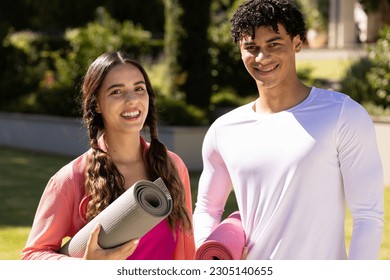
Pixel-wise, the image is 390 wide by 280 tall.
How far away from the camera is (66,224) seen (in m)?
3.07

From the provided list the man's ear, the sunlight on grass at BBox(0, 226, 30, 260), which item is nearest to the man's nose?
the man's ear

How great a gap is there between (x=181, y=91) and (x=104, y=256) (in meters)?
12.5

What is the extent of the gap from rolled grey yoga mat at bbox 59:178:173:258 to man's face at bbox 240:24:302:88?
655 millimetres

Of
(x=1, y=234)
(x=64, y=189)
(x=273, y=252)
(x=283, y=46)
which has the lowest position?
(x=1, y=234)

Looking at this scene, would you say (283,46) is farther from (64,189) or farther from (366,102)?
(366,102)

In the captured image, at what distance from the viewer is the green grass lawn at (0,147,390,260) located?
8357 mm

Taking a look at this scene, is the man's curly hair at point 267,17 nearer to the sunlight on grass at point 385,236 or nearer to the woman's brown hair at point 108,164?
the woman's brown hair at point 108,164

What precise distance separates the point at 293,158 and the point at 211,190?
47 centimetres

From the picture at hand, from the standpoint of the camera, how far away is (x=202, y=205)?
335 cm

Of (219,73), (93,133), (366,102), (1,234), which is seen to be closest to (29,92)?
(219,73)

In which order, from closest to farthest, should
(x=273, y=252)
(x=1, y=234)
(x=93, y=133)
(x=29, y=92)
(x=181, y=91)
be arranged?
(x=273, y=252) < (x=93, y=133) < (x=1, y=234) < (x=181, y=91) < (x=29, y=92)

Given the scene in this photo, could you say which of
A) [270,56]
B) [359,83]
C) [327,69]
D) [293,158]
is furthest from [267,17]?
[327,69]

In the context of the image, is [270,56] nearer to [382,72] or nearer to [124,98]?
[124,98]

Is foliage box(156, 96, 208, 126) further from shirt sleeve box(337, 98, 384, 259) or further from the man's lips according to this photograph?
shirt sleeve box(337, 98, 384, 259)
